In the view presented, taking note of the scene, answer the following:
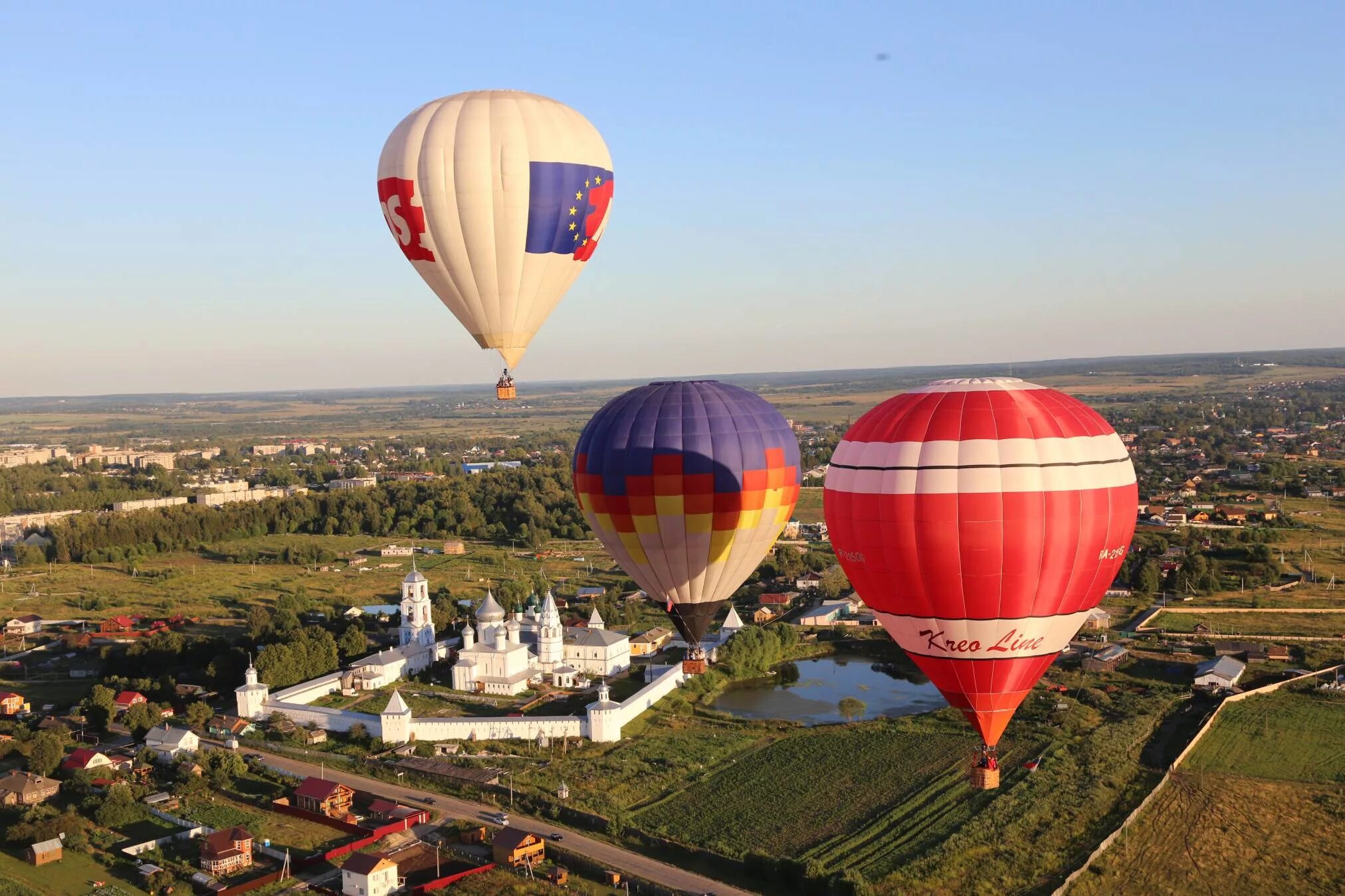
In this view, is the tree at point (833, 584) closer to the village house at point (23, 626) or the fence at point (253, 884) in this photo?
the village house at point (23, 626)

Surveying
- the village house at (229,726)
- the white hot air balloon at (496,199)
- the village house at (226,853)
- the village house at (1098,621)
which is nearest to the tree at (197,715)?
the village house at (229,726)

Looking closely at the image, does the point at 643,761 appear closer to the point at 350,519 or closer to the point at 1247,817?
the point at 1247,817

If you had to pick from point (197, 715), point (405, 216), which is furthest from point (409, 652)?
point (405, 216)

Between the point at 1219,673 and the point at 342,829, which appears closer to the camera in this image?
the point at 342,829

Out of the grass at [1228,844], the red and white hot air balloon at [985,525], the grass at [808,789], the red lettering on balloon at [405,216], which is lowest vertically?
the grass at [1228,844]

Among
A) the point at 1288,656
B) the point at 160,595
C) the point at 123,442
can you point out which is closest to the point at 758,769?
the point at 1288,656
